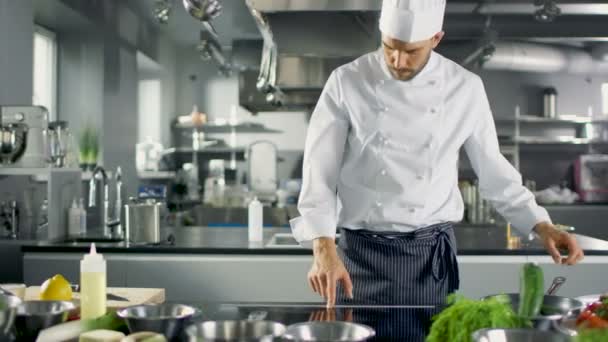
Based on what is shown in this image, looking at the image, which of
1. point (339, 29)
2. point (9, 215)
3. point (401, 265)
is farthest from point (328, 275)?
point (339, 29)

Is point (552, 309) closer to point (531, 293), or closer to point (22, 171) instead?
point (531, 293)

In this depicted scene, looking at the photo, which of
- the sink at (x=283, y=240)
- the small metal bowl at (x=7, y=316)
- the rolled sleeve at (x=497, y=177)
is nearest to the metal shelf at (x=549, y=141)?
the sink at (x=283, y=240)

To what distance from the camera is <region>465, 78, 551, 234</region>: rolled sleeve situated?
206cm

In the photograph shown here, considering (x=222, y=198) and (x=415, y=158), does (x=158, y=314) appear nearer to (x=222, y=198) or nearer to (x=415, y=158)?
(x=415, y=158)

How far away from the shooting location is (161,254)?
10.9 ft

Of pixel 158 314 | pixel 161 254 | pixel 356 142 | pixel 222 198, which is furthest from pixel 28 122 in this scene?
pixel 222 198

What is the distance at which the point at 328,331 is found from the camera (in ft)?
4.22

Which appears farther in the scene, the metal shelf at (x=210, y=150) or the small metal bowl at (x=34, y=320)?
the metal shelf at (x=210, y=150)

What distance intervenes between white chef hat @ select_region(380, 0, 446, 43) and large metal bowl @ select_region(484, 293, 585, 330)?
818 mm

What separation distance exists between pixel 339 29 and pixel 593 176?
410 centimetres

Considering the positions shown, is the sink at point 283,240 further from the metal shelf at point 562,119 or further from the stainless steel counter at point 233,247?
the metal shelf at point 562,119

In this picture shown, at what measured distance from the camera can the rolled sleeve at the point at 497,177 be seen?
6.75ft

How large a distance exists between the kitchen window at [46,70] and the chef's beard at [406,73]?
15.1 ft

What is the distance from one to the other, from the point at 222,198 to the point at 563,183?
152 inches
